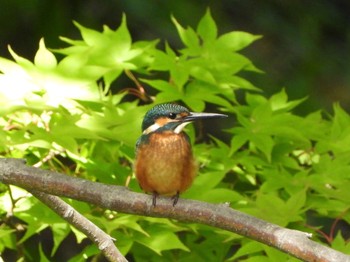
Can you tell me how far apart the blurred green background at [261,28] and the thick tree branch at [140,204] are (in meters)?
3.03

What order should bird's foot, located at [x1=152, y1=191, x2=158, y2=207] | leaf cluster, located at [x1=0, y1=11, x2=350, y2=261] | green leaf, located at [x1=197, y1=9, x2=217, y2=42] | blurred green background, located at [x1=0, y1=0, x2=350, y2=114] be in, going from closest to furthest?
bird's foot, located at [x1=152, y1=191, x2=158, y2=207] → leaf cluster, located at [x1=0, y1=11, x2=350, y2=261] → green leaf, located at [x1=197, y1=9, x2=217, y2=42] → blurred green background, located at [x1=0, y1=0, x2=350, y2=114]

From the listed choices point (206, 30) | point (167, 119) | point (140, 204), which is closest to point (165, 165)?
point (167, 119)

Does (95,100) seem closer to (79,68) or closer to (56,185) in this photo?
(79,68)

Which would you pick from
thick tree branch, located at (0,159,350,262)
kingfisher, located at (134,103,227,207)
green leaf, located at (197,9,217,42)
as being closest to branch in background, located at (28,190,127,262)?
thick tree branch, located at (0,159,350,262)

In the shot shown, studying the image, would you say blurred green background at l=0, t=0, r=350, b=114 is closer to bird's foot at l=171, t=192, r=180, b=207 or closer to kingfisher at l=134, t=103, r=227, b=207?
kingfisher at l=134, t=103, r=227, b=207

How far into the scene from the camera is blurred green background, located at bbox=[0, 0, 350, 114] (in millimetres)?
5270

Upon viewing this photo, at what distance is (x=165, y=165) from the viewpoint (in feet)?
8.29

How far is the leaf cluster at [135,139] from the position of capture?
8.45 feet

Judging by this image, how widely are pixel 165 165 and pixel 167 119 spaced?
0.51ft

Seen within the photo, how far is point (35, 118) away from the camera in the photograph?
269cm

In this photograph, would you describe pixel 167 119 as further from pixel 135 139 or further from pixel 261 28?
pixel 261 28

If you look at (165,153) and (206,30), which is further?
(206,30)

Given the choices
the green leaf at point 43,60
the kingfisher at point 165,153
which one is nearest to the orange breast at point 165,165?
the kingfisher at point 165,153

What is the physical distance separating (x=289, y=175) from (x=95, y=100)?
684 mm
